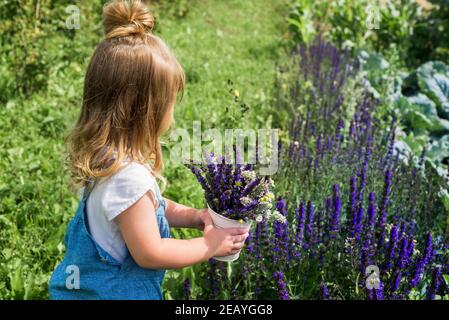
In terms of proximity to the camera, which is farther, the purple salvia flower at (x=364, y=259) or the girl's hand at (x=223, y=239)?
the purple salvia flower at (x=364, y=259)

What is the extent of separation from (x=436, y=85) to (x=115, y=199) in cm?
434

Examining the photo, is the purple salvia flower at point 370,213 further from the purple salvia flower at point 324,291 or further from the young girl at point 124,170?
the young girl at point 124,170

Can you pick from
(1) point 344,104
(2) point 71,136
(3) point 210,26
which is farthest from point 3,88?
(3) point 210,26

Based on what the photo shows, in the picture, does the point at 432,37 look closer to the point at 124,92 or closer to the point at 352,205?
the point at 352,205

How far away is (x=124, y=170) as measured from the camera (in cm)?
188

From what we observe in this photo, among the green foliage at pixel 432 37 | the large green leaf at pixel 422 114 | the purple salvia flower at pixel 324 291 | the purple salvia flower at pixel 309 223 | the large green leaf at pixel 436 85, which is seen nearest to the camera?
the purple salvia flower at pixel 324 291

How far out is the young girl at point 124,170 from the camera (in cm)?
187

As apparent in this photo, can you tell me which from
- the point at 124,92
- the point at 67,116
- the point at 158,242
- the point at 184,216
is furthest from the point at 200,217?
the point at 67,116

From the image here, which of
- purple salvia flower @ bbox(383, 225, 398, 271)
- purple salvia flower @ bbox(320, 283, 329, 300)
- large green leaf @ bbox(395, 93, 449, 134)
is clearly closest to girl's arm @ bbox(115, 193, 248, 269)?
purple salvia flower @ bbox(320, 283, 329, 300)

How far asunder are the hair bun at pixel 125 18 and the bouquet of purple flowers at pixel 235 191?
502 mm

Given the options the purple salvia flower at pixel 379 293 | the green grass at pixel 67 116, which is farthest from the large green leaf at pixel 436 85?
the purple salvia flower at pixel 379 293

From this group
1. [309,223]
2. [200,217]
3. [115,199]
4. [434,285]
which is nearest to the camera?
[115,199]

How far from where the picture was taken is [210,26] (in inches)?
331
